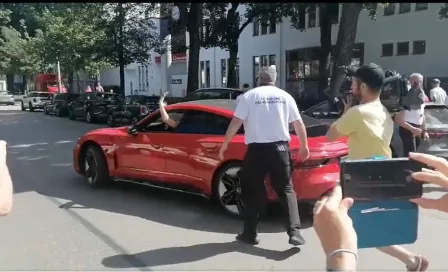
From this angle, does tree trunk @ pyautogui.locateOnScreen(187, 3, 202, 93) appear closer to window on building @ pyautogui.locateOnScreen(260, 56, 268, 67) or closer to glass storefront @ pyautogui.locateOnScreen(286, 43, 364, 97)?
glass storefront @ pyautogui.locateOnScreen(286, 43, 364, 97)

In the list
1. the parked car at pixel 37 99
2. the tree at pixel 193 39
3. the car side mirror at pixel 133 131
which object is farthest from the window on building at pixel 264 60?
the car side mirror at pixel 133 131

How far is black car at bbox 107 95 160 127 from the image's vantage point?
19500mm

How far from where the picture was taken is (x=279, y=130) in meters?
5.22

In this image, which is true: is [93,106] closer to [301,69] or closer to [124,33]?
[124,33]

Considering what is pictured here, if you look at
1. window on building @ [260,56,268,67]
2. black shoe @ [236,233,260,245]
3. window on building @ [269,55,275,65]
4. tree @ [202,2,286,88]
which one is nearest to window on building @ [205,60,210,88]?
window on building @ [260,56,268,67]

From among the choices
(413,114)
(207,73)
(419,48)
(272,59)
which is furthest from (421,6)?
(207,73)

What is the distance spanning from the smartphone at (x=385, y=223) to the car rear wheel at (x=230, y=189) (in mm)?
3217

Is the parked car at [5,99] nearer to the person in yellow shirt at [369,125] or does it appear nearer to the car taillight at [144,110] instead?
the car taillight at [144,110]

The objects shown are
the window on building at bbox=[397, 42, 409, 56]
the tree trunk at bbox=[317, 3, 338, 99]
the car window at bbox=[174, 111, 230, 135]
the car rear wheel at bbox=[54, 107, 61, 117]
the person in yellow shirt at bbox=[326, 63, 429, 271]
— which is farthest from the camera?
the car rear wheel at bbox=[54, 107, 61, 117]

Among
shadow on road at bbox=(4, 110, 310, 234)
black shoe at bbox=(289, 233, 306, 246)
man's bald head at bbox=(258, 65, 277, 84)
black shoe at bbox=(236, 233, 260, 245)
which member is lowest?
shadow on road at bbox=(4, 110, 310, 234)

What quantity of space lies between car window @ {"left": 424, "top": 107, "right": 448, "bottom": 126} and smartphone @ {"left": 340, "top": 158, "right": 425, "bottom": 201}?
283 inches

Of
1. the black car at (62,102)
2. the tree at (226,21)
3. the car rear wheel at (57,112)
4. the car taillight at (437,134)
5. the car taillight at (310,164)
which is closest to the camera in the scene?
the car taillight at (310,164)

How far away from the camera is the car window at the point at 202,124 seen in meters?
6.75

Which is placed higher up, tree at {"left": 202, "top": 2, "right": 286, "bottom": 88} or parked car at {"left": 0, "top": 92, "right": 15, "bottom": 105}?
tree at {"left": 202, "top": 2, "right": 286, "bottom": 88}
